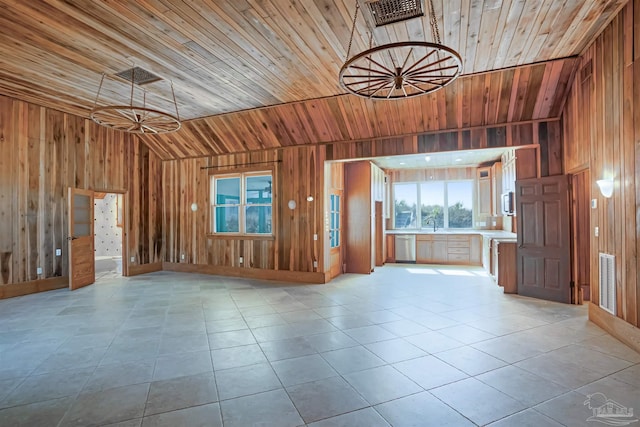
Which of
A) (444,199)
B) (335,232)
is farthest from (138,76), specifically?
(444,199)

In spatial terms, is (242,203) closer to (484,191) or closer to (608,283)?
(608,283)

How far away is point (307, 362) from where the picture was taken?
297 centimetres

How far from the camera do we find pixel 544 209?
516 cm

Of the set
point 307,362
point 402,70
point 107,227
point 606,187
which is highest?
point 402,70

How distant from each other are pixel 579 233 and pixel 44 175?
9.40 meters

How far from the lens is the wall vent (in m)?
3.58

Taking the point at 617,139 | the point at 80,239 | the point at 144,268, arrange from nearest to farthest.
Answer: the point at 617,139, the point at 80,239, the point at 144,268

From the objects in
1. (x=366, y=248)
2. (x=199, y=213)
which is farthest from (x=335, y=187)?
(x=199, y=213)

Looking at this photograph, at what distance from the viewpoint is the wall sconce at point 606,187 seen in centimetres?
359

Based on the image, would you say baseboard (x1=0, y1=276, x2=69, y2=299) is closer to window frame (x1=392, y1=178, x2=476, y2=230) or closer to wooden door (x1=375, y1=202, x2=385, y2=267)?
wooden door (x1=375, y1=202, x2=385, y2=267)

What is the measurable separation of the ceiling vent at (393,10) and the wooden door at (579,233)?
3.75 metres

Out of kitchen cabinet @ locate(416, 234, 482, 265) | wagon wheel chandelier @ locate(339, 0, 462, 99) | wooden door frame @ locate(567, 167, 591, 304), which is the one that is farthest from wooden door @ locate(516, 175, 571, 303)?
kitchen cabinet @ locate(416, 234, 482, 265)

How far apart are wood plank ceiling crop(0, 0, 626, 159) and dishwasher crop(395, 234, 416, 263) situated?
4.26 m

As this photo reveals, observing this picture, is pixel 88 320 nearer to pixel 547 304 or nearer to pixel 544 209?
pixel 547 304
